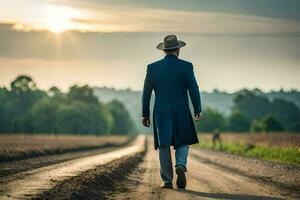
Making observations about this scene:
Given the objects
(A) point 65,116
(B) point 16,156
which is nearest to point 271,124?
(A) point 65,116

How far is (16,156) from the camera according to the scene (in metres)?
32.9

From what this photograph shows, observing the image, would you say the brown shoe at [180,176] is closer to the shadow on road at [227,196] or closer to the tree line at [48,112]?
the shadow on road at [227,196]

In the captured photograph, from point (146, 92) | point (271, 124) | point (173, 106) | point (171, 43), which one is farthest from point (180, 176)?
point (271, 124)

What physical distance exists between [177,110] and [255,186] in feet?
8.47

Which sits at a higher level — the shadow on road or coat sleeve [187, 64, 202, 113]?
coat sleeve [187, 64, 202, 113]

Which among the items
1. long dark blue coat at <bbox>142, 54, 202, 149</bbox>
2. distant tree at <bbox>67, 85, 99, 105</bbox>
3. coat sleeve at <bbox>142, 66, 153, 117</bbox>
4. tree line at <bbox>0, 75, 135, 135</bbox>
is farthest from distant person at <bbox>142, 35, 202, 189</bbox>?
distant tree at <bbox>67, 85, 99, 105</bbox>

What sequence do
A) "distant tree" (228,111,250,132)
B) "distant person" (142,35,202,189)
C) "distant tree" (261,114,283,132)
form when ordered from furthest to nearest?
1. "distant tree" (228,111,250,132)
2. "distant tree" (261,114,283,132)
3. "distant person" (142,35,202,189)

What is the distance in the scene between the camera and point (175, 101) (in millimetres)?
12625

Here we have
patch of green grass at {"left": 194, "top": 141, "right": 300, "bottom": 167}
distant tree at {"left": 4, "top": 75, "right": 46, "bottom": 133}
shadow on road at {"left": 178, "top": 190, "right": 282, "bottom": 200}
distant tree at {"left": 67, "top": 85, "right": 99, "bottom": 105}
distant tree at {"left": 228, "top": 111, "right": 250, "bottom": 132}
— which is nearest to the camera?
shadow on road at {"left": 178, "top": 190, "right": 282, "bottom": 200}

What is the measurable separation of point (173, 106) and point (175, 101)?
4.0 inches

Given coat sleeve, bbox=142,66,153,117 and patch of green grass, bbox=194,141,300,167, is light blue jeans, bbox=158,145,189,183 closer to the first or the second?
coat sleeve, bbox=142,66,153,117

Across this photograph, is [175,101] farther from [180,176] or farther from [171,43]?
[180,176]

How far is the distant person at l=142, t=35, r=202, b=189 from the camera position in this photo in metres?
12.5

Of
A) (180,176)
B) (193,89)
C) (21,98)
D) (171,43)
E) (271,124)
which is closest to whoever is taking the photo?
(180,176)
